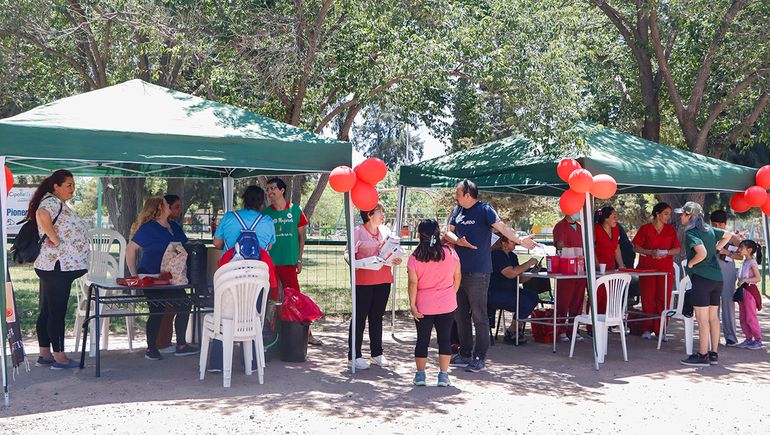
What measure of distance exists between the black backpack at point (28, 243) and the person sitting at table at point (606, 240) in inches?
231

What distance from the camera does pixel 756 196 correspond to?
8.70 meters

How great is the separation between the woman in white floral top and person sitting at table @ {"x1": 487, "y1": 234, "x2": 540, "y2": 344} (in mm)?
4198

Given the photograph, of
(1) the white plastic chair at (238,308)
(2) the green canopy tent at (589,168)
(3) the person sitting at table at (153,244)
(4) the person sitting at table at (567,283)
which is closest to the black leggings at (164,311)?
(3) the person sitting at table at (153,244)

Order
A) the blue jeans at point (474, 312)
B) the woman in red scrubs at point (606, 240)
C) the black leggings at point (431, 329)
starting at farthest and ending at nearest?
the woman in red scrubs at point (606, 240) < the blue jeans at point (474, 312) < the black leggings at point (431, 329)

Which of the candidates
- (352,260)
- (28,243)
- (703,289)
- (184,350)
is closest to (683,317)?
(703,289)

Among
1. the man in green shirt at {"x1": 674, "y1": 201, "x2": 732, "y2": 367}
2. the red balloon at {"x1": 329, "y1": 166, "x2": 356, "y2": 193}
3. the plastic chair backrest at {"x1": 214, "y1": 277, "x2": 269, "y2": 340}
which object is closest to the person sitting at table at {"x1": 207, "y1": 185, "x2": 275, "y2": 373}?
the plastic chair backrest at {"x1": 214, "y1": 277, "x2": 269, "y2": 340}

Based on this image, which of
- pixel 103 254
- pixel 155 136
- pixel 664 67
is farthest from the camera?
pixel 664 67

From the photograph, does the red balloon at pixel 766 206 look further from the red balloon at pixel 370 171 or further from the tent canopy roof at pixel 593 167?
the red balloon at pixel 370 171

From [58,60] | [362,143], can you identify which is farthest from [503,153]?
[362,143]

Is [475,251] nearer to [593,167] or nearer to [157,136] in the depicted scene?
[593,167]

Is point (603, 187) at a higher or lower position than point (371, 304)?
higher

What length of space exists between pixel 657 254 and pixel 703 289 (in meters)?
1.78

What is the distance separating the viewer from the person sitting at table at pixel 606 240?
921cm

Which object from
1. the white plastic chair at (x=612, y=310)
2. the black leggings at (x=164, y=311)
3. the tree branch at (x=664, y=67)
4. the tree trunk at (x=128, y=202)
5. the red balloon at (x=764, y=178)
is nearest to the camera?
the black leggings at (x=164, y=311)
